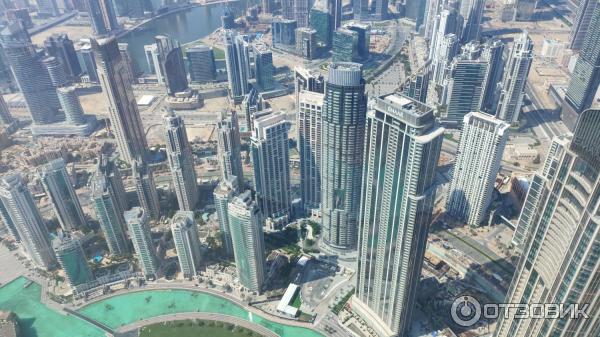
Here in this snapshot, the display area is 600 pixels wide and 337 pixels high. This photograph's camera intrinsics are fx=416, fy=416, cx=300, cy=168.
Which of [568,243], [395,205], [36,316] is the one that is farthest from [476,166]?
[36,316]

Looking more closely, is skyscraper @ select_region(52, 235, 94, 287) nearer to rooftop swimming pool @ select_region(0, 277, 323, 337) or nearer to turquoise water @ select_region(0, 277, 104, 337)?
rooftop swimming pool @ select_region(0, 277, 323, 337)

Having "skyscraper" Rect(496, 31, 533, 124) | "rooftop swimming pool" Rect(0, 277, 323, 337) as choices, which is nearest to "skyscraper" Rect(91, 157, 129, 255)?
"rooftop swimming pool" Rect(0, 277, 323, 337)

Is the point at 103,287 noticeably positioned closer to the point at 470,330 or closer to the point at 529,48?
the point at 470,330

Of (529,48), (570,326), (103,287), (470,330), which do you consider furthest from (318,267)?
(529,48)

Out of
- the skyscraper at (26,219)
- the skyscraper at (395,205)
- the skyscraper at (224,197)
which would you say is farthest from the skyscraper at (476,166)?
the skyscraper at (26,219)

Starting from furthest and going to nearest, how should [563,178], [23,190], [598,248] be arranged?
[23,190], [563,178], [598,248]

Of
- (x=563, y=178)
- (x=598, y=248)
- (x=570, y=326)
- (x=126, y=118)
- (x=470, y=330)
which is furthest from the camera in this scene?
(x=126, y=118)

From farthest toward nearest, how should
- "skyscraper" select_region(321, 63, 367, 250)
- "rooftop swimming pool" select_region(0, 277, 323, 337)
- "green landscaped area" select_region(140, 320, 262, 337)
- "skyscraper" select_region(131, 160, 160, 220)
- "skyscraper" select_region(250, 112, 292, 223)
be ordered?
1. "skyscraper" select_region(131, 160, 160, 220)
2. "skyscraper" select_region(250, 112, 292, 223)
3. "rooftop swimming pool" select_region(0, 277, 323, 337)
4. "green landscaped area" select_region(140, 320, 262, 337)
5. "skyscraper" select_region(321, 63, 367, 250)
